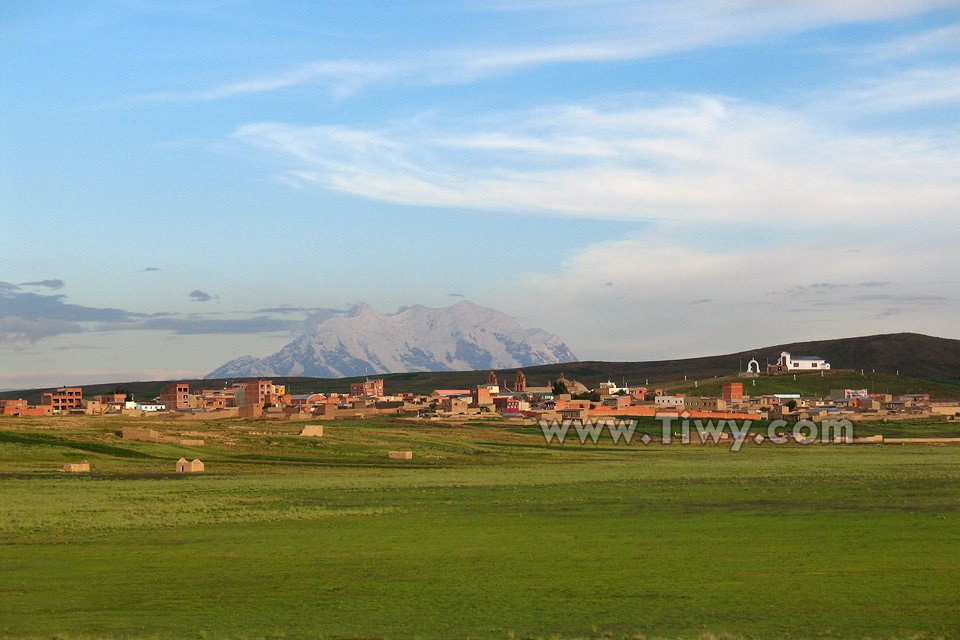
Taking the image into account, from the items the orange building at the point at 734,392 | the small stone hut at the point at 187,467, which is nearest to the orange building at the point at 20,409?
the small stone hut at the point at 187,467

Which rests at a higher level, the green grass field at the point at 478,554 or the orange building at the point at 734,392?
the orange building at the point at 734,392

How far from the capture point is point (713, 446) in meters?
117

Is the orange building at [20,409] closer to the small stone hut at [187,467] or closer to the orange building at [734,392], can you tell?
the small stone hut at [187,467]

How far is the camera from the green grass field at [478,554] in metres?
22.4

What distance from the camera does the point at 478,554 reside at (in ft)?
106

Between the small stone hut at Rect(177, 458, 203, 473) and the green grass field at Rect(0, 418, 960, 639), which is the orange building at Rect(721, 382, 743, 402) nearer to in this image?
the green grass field at Rect(0, 418, 960, 639)

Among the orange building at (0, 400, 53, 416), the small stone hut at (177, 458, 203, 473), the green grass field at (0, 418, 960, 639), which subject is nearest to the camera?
the green grass field at (0, 418, 960, 639)

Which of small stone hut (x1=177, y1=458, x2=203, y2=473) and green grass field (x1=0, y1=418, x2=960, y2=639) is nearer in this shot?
green grass field (x1=0, y1=418, x2=960, y2=639)

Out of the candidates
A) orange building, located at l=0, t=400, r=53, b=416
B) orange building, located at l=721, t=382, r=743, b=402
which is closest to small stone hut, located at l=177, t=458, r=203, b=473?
orange building, located at l=0, t=400, r=53, b=416

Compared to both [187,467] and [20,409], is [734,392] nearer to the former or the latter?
[20,409]

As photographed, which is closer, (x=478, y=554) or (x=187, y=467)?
(x=478, y=554)

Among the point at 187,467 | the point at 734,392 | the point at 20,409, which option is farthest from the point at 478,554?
the point at 734,392

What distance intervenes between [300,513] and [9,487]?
60.2 feet

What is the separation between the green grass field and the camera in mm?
22375
